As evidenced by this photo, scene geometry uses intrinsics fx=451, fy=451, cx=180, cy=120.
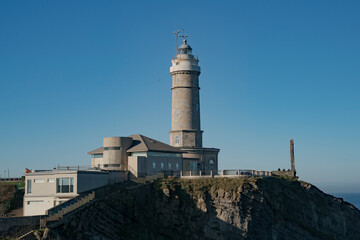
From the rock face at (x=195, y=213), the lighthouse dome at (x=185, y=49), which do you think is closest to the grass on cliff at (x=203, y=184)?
the rock face at (x=195, y=213)

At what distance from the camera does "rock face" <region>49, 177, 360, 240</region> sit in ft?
152

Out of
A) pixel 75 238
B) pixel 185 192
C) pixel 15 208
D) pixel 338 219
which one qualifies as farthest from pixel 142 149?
pixel 338 219

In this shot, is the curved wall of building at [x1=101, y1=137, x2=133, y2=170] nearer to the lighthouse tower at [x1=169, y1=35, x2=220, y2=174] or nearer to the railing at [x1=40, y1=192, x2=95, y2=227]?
the railing at [x1=40, y1=192, x2=95, y2=227]

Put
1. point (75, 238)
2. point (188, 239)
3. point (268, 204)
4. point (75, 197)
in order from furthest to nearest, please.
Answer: point (268, 204)
point (188, 239)
point (75, 197)
point (75, 238)

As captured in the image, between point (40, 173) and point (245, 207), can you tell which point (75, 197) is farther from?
point (245, 207)

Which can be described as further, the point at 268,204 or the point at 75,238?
the point at 268,204

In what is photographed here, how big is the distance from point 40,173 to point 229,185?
2271 cm

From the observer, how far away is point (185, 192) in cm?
5616

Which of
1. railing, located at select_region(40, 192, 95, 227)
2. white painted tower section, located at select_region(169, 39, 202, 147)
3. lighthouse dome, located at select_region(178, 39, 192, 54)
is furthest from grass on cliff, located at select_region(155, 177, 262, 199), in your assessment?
lighthouse dome, located at select_region(178, 39, 192, 54)

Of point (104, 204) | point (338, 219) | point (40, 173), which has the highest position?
point (40, 173)

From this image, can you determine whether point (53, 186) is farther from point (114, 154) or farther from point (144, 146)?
point (144, 146)

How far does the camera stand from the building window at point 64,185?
48.3m

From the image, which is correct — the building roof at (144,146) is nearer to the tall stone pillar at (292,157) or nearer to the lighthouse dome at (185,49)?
the lighthouse dome at (185,49)

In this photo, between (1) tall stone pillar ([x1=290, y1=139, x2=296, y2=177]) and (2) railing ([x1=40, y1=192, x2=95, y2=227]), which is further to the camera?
(1) tall stone pillar ([x1=290, y1=139, x2=296, y2=177])
